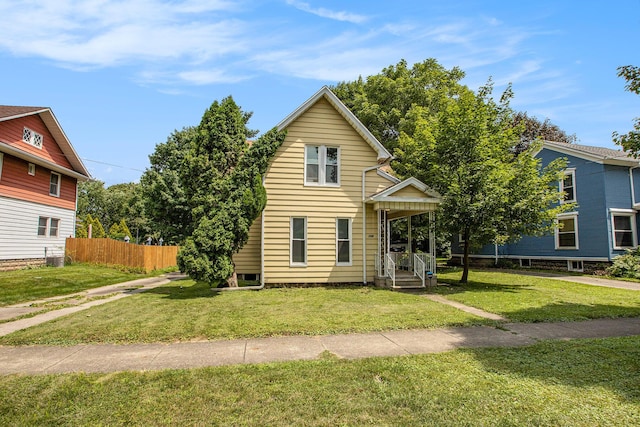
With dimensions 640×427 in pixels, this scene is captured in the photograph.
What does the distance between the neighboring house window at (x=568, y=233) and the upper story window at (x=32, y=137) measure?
94.1 ft

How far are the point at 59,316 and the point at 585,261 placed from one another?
22.6 m

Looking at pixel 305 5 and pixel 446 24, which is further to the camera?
pixel 446 24

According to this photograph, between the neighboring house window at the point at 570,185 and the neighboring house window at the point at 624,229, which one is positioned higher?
the neighboring house window at the point at 570,185

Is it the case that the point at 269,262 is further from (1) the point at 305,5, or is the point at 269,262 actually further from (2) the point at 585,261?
(2) the point at 585,261

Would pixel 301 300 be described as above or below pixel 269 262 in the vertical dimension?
below

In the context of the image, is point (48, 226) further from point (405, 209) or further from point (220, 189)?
point (405, 209)

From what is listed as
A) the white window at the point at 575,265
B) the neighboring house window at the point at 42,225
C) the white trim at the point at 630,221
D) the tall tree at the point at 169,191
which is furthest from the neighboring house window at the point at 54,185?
the white trim at the point at 630,221

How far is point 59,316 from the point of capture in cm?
832

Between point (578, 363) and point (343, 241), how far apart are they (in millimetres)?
9275

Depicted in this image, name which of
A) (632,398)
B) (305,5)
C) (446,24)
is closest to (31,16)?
(305,5)

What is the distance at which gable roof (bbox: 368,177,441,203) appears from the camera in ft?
43.5

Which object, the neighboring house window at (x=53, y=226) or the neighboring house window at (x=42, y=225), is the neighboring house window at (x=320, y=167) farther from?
the neighboring house window at (x=53, y=226)

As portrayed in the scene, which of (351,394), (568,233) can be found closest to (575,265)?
(568,233)

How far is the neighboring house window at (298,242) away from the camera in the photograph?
13.6 m
